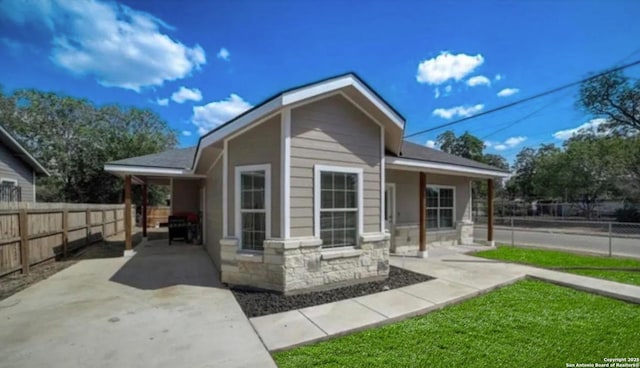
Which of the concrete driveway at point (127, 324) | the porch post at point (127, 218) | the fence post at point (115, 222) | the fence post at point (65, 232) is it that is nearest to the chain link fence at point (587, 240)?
the concrete driveway at point (127, 324)

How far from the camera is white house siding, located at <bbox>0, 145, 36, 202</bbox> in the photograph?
39.3ft

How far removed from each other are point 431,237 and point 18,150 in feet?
56.0

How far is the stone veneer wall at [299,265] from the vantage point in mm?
5332

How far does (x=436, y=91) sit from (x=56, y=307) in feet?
58.2

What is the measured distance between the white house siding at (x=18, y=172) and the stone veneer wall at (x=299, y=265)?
12628 millimetres

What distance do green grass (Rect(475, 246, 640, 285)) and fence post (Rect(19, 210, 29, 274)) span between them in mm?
11914

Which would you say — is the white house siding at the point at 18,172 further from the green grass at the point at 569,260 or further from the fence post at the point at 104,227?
the green grass at the point at 569,260

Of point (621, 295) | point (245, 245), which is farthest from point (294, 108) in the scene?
point (621, 295)

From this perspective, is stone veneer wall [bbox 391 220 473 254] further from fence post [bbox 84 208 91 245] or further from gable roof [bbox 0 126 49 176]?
gable roof [bbox 0 126 49 176]

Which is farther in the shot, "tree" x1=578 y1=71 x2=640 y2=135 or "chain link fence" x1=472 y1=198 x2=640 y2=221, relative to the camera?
"chain link fence" x1=472 y1=198 x2=640 y2=221

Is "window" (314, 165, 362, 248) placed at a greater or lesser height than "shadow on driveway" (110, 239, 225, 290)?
greater

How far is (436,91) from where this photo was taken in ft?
55.2

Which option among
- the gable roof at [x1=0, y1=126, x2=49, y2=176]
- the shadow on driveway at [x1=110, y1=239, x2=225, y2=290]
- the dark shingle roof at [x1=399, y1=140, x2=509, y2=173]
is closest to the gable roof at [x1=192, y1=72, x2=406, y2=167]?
the dark shingle roof at [x1=399, y1=140, x2=509, y2=173]

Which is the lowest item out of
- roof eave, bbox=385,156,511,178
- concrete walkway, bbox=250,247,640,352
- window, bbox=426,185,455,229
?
concrete walkway, bbox=250,247,640,352
